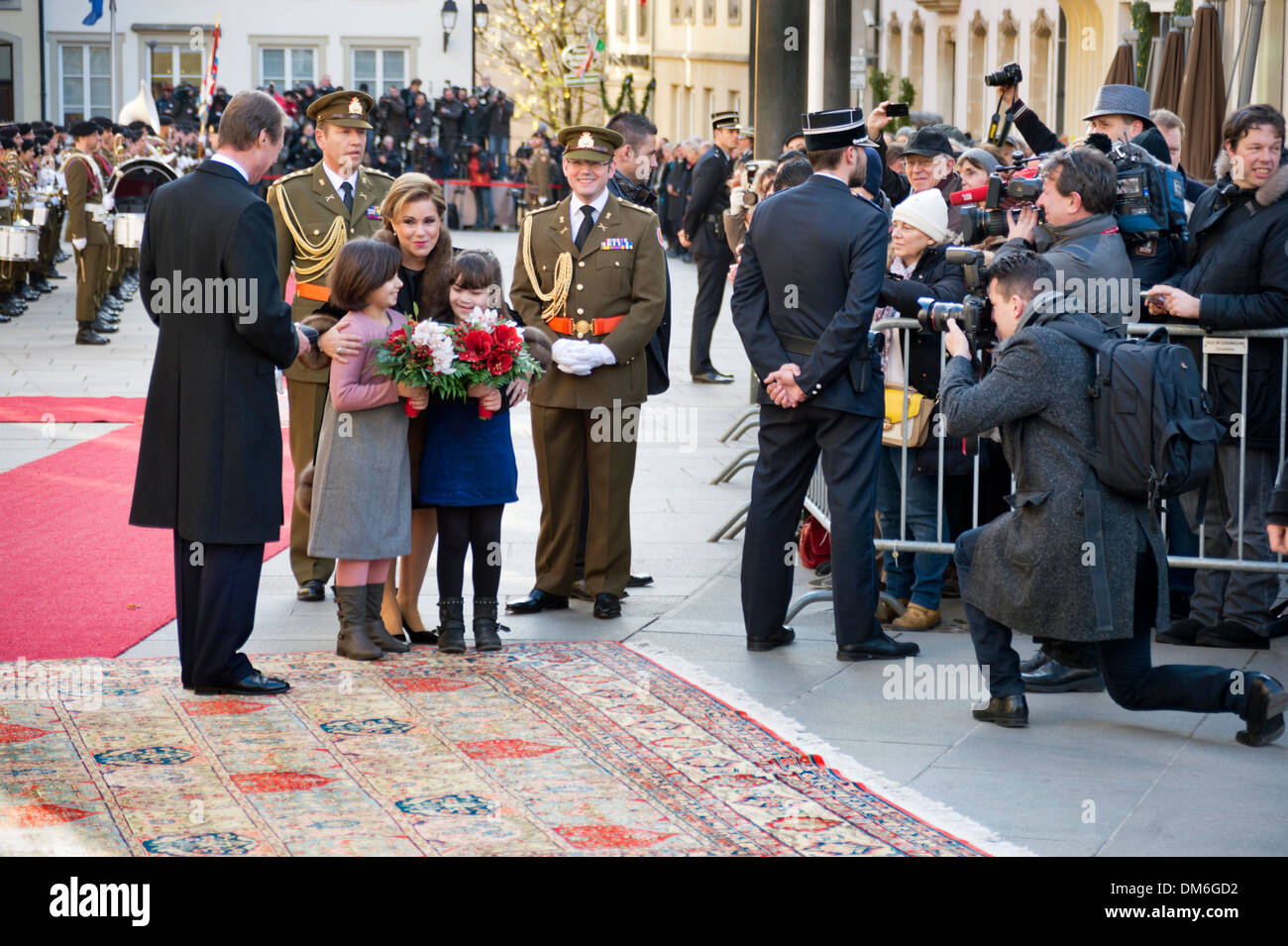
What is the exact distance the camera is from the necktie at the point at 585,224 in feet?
26.4

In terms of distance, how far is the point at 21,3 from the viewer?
1886 inches

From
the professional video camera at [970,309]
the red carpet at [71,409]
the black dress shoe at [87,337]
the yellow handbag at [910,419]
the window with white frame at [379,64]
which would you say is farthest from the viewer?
the window with white frame at [379,64]

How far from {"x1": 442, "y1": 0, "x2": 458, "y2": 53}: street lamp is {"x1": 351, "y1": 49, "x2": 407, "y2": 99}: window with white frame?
1.49 m

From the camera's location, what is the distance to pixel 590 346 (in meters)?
7.90

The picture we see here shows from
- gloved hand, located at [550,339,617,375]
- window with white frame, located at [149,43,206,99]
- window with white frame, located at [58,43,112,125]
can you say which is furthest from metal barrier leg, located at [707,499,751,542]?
window with white frame, located at [58,43,112,125]

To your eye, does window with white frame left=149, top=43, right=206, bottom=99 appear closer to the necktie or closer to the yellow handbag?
the necktie

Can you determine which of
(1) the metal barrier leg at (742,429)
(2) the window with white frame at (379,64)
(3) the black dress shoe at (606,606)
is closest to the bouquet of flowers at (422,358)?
(3) the black dress shoe at (606,606)

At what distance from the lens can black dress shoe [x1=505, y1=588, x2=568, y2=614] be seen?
26.5 feet

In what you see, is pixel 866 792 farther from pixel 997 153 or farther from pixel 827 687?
pixel 997 153

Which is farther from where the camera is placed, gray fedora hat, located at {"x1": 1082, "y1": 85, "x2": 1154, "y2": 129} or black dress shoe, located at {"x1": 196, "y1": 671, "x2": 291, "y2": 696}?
gray fedora hat, located at {"x1": 1082, "y1": 85, "x2": 1154, "y2": 129}

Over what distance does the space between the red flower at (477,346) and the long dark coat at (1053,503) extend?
1.84 metres

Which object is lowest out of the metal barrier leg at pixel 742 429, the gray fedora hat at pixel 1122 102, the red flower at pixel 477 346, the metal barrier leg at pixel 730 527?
the metal barrier leg at pixel 730 527

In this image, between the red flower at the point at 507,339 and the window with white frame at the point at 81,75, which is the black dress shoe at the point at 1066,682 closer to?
the red flower at the point at 507,339
